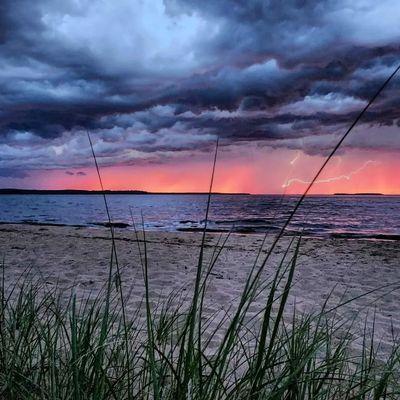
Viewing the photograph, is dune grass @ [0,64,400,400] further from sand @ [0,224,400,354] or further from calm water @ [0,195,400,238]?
sand @ [0,224,400,354]

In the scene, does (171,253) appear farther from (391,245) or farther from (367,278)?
(391,245)

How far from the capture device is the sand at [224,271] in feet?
19.3

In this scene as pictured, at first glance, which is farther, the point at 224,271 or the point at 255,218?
the point at 255,218

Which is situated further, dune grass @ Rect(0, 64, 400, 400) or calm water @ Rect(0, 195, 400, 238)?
calm water @ Rect(0, 195, 400, 238)

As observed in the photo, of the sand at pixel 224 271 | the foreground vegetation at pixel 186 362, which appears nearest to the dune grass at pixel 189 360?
the foreground vegetation at pixel 186 362

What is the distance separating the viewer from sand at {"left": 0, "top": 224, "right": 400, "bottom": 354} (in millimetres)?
5892

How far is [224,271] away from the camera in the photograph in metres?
8.38

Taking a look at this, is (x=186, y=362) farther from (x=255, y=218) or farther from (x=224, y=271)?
(x=255, y=218)

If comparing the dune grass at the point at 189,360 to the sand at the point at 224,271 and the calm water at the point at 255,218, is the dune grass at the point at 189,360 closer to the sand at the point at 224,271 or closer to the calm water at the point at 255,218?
the calm water at the point at 255,218

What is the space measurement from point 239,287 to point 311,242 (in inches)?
339

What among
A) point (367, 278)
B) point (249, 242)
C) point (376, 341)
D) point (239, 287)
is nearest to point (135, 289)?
point (239, 287)

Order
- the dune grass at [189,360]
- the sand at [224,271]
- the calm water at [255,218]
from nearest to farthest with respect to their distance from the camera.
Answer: the dune grass at [189,360]
the sand at [224,271]
the calm water at [255,218]

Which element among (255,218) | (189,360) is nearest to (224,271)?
(189,360)

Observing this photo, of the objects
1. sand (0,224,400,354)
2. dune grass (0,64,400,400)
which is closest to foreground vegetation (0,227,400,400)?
dune grass (0,64,400,400)
